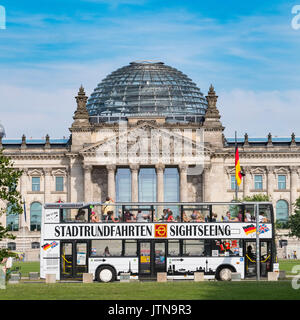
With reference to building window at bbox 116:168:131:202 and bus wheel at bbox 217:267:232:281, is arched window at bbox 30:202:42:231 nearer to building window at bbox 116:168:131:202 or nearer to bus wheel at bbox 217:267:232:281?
building window at bbox 116:168:131:202

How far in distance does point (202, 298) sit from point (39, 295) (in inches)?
334

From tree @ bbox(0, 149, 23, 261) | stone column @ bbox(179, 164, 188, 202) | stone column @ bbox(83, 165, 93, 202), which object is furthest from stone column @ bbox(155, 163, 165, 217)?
tree @ bbox(0, 149, 23, 261)

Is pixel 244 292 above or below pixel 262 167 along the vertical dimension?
below

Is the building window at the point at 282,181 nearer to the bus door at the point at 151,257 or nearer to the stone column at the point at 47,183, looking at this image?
the stone column at the point at 47,183

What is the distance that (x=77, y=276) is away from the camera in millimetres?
64812

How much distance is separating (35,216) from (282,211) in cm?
Answer: 3717

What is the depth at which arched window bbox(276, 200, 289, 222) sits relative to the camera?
150m

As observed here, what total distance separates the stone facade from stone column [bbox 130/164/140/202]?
0.15 meters

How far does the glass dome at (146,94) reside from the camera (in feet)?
529

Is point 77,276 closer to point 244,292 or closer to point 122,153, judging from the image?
Answer: point 244,292

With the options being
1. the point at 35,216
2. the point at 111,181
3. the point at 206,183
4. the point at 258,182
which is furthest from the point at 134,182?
the point at 258,182

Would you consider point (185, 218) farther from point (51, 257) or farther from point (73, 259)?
point (51, 257)
